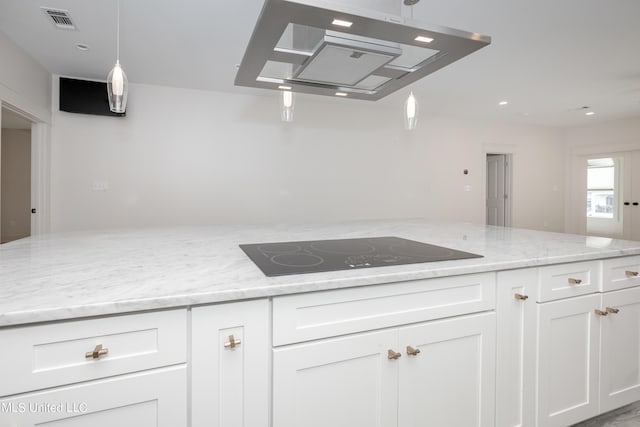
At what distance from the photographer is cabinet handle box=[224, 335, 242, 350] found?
0.87 m

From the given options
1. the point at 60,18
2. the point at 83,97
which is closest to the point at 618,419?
the point at 60,18

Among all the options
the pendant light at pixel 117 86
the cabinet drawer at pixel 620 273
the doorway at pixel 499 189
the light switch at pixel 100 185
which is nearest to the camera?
the cabinet drawer at pixel 620 273

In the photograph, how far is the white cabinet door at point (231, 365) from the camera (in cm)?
85

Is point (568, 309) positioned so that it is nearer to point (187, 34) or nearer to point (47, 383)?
point (47, 383)

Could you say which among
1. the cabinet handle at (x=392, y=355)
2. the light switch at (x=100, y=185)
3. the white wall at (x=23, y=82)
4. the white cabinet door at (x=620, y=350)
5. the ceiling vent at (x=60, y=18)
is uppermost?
the ceiling vent at (x=60, y=18)

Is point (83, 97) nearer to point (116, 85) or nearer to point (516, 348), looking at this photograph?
point (116, 85)

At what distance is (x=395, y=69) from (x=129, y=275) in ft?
4.96

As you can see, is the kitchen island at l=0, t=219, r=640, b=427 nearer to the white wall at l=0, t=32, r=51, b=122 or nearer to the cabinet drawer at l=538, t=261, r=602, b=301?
the cabinet drawer at l=538, t=261, r=602, b=301

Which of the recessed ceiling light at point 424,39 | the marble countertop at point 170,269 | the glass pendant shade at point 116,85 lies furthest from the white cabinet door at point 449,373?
the glass pendant shade at point 116,85

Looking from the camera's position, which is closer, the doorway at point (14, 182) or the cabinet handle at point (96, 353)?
the cabinet handle at point (96, 353)

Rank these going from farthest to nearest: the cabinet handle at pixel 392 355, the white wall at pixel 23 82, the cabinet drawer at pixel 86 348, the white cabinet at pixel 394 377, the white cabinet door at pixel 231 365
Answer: the white wall at pixel 23 82 < the cabinet handle at pixel 392 355 < the white cabinet at pixel 394 377 < the white cabinet door at pixel 231 365 < the cabinet drawer at pixel 86 348

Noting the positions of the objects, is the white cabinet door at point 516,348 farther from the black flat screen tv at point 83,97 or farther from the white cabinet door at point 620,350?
the black flat screen tv at point 83,97

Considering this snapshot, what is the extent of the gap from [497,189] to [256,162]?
4978 mm

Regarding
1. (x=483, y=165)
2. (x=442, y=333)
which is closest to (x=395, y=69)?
(x=442, y=333)
